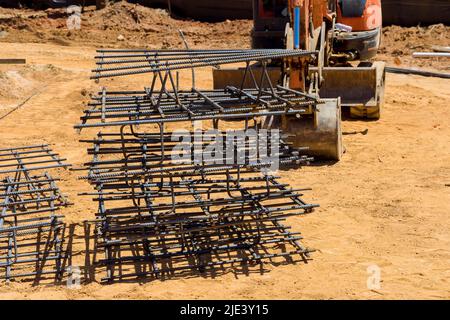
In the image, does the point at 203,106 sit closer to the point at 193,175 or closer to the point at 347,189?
the point at 193,175

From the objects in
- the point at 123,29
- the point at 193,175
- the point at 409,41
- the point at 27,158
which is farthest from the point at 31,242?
the point at 123,29

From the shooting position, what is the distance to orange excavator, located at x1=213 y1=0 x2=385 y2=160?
29.4ft

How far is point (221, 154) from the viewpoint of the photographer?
6855mm

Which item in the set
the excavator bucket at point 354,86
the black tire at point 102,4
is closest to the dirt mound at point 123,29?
the black tire at point 102,4

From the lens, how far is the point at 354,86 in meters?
11.1

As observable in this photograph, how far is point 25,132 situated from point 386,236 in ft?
20.7

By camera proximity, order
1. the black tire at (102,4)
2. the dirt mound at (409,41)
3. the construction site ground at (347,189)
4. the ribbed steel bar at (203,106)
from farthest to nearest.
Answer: the black tire at (102,4) < the dirt mound at (409,41) < the ribbed steel bar at (203,106) < the construction site ground at (347,189)

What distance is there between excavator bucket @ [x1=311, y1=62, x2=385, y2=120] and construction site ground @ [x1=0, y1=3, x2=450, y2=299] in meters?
0.37

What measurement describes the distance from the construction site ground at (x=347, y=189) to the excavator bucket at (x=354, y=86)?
365 mm

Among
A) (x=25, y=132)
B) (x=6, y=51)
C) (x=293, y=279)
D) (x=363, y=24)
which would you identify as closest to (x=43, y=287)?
(x=293, y=279)

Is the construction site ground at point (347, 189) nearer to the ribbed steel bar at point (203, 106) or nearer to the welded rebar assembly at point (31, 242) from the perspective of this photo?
the welded rebar assembly at point (31, 242)

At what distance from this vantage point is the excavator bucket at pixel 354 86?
11.0 meters

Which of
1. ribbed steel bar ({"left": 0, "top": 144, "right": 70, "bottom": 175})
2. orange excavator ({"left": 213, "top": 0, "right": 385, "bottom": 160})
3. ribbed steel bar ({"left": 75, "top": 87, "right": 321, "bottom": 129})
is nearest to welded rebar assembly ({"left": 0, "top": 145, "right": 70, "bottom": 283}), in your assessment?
ribbed steel bar ({"left": 0, "top": 144, "right": 70, "bottom": 175})
